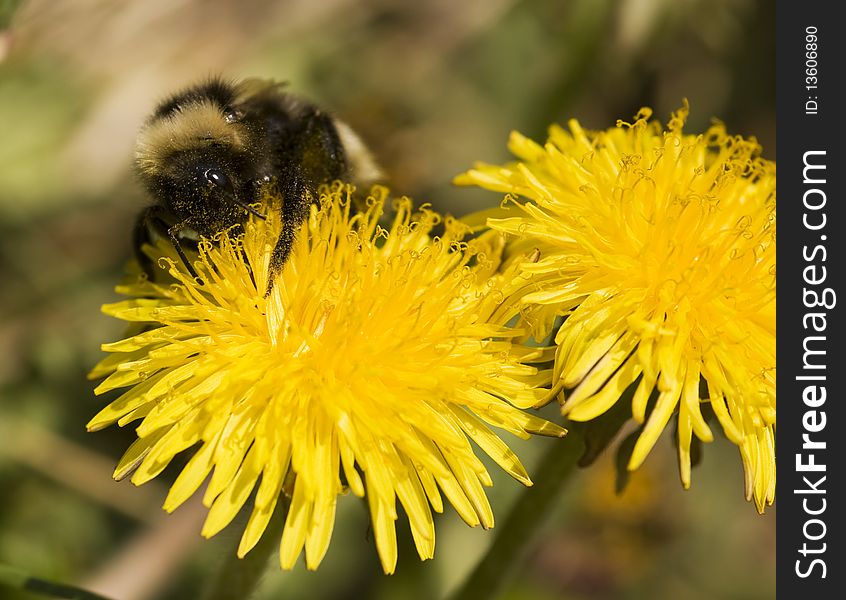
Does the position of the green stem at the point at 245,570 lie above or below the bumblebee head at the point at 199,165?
below

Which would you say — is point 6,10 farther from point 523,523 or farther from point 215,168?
point 523,523

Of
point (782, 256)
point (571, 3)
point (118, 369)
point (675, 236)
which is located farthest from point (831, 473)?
point (571, 3)

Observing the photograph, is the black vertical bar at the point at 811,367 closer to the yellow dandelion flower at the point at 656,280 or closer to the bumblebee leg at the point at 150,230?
the yellow dandelion flower at the point at 656,280

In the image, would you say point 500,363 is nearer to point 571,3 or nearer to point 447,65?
point 571,3

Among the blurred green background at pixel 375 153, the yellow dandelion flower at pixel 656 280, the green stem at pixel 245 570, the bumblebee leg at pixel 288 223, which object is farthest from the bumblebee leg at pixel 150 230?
the blurred green background at pixel 375 153

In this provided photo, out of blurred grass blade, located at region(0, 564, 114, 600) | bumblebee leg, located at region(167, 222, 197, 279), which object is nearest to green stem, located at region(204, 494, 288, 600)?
blurred grass blade, located at region(0, 564, 114, 600)

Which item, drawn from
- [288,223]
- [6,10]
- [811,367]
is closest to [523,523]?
[811,367]

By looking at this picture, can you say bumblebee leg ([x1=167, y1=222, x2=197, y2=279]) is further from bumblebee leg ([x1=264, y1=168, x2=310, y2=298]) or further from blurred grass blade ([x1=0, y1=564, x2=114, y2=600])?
blurred grass blade ([x1=0, y1=564, x2=114, y2=600])
